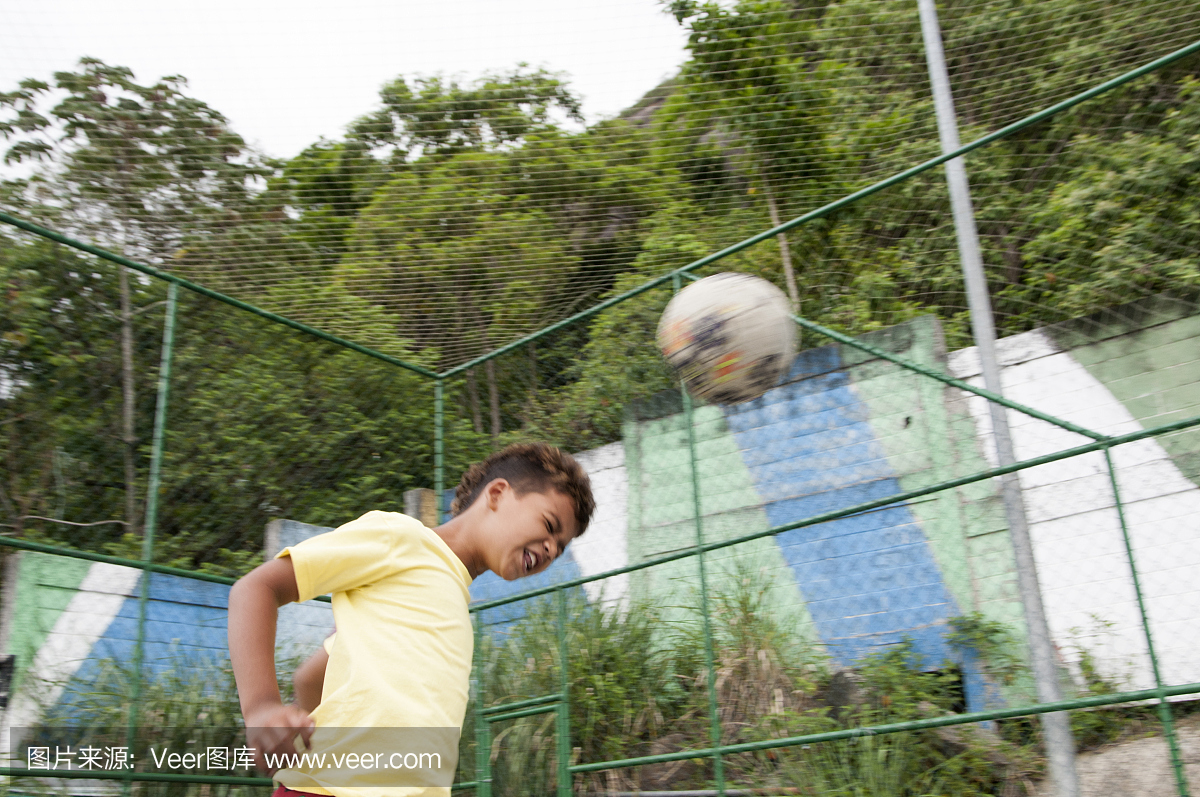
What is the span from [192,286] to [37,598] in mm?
1739

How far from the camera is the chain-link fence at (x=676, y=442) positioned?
12.2 ft

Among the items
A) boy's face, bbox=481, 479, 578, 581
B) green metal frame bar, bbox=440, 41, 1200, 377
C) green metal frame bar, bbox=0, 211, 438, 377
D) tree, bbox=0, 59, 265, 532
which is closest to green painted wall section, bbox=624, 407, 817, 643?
green metal frame bar, bbox=440, 41, 1200, 377

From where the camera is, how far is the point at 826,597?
4586mm

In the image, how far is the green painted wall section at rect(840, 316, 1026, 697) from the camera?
169 inches

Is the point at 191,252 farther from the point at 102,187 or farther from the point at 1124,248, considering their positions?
the point at 1124,248

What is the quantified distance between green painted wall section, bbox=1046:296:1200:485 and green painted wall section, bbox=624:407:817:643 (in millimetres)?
1880

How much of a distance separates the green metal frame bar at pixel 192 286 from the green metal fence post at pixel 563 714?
1943 mm

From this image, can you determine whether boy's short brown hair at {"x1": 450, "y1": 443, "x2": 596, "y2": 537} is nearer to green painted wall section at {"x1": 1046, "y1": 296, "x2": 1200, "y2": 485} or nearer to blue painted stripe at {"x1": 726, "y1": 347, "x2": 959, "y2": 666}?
blue painted stripe at {"x1": 726, "y1": 347, "x2": 959, "y2": 666}

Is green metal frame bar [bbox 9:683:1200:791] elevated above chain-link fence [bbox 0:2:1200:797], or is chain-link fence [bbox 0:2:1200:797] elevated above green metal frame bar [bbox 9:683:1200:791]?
chain-link fence [bbox 0:2:1200:797]

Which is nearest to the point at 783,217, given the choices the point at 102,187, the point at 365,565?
the point at 102,187

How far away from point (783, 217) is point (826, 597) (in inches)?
120

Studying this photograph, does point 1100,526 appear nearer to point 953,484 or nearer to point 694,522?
point 953,484

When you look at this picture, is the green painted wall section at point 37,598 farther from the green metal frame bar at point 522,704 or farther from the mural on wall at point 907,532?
the green metal frame bar at point 522,704

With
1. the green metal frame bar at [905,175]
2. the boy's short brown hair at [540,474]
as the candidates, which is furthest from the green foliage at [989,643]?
the boy's short brown hair at [540,474]
